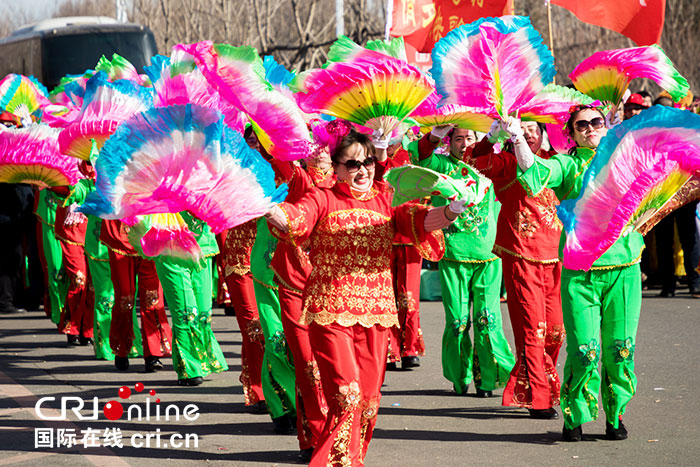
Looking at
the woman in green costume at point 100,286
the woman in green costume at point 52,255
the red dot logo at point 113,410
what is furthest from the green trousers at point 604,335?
the woman in green costume at point 52,255

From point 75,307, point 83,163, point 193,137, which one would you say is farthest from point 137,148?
point 75,307

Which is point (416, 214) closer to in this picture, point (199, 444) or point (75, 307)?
point (199, 444)

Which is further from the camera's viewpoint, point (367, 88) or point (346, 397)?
point (367, 88)

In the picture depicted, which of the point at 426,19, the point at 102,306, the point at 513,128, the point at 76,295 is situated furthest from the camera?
the point at 426,19

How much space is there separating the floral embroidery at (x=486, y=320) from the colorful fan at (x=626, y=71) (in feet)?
5.86

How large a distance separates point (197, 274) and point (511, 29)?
3.40 metres

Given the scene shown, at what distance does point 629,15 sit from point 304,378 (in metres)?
5.57

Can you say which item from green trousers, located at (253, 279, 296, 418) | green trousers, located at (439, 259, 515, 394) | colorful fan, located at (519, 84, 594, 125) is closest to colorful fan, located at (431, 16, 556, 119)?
colorful fan, located at (519, 84, 594, 125)

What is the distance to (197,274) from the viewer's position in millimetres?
7773

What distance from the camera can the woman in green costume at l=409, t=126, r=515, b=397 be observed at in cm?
698

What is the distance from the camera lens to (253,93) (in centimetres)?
532

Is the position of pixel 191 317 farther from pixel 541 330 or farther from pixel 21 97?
pixel 21 97

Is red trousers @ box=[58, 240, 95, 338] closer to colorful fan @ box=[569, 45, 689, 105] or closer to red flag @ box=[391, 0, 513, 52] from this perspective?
red flag @ box=[391, 0, 513, 52]

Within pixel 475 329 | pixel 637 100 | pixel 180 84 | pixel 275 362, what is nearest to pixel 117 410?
pixel 275 362
